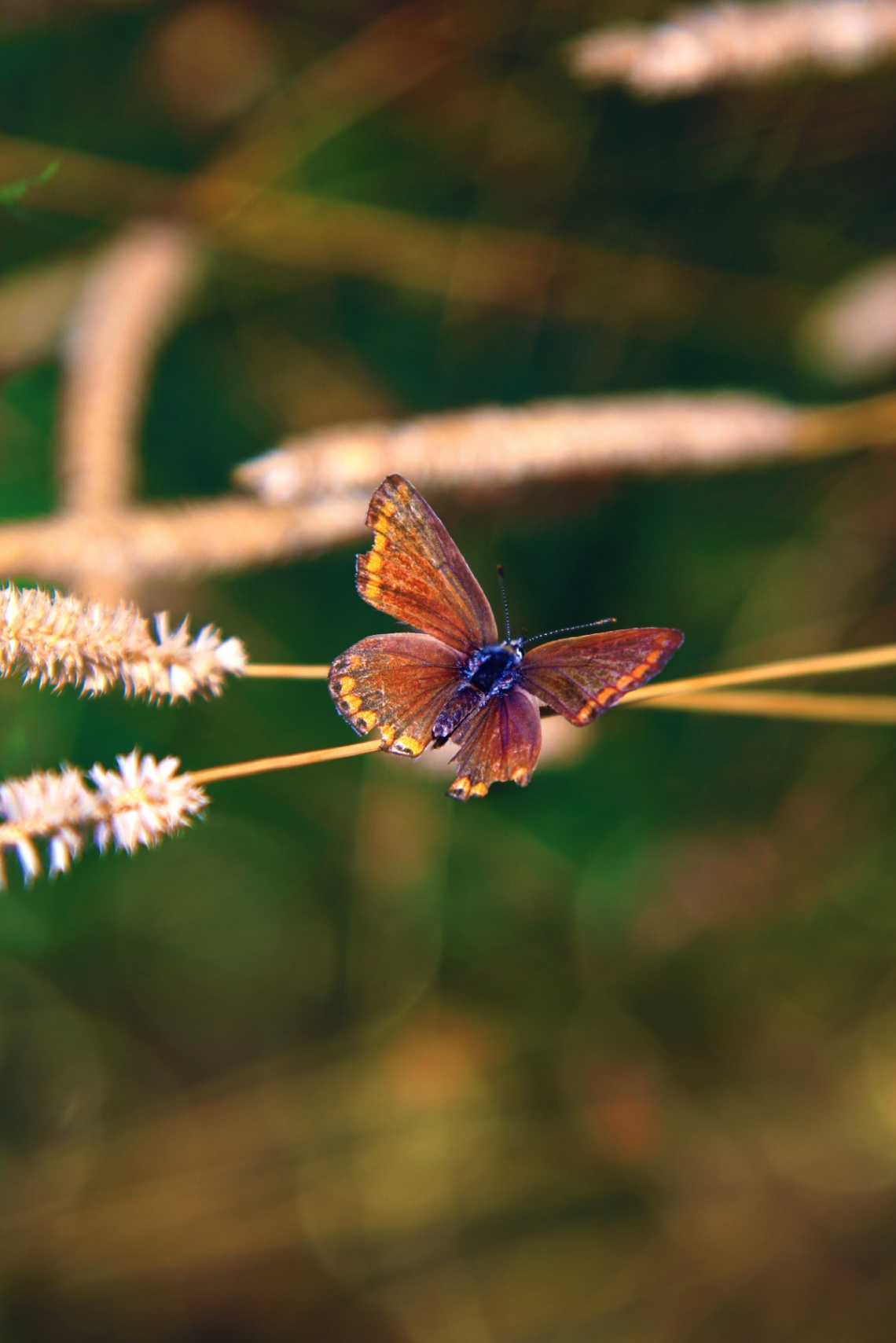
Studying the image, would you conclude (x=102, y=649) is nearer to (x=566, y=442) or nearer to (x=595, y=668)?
(x=595, y=668)

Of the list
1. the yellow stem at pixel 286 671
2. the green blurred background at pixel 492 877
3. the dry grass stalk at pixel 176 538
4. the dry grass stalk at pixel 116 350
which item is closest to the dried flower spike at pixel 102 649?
the yellow stem at pixel 286 671

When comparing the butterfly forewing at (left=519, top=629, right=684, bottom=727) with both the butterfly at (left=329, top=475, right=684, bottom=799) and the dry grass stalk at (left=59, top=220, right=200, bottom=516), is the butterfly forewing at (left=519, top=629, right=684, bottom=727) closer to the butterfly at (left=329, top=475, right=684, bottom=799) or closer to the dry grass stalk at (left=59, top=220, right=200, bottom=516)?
the butterfly at (left=329, top=475, right=684, bottom=799)

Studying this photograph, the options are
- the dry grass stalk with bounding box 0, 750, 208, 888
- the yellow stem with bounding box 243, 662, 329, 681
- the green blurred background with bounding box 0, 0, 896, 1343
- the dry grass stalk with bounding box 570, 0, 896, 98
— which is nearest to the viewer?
the dry grass stalk with bounding box 0, 750, 208, 888

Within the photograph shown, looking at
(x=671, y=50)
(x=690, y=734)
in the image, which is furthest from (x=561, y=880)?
(x=671, y=50)

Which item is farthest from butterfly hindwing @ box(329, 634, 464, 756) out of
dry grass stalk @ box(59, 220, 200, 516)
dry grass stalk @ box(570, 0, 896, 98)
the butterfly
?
dry grass stalk @ box(570, 0, 896, 98)

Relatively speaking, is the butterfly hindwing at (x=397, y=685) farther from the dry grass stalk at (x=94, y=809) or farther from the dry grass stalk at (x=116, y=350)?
the dry grass stalk at (x=116, y=350)

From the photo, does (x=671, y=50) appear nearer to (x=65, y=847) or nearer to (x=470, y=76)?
(x=470, y=76)
